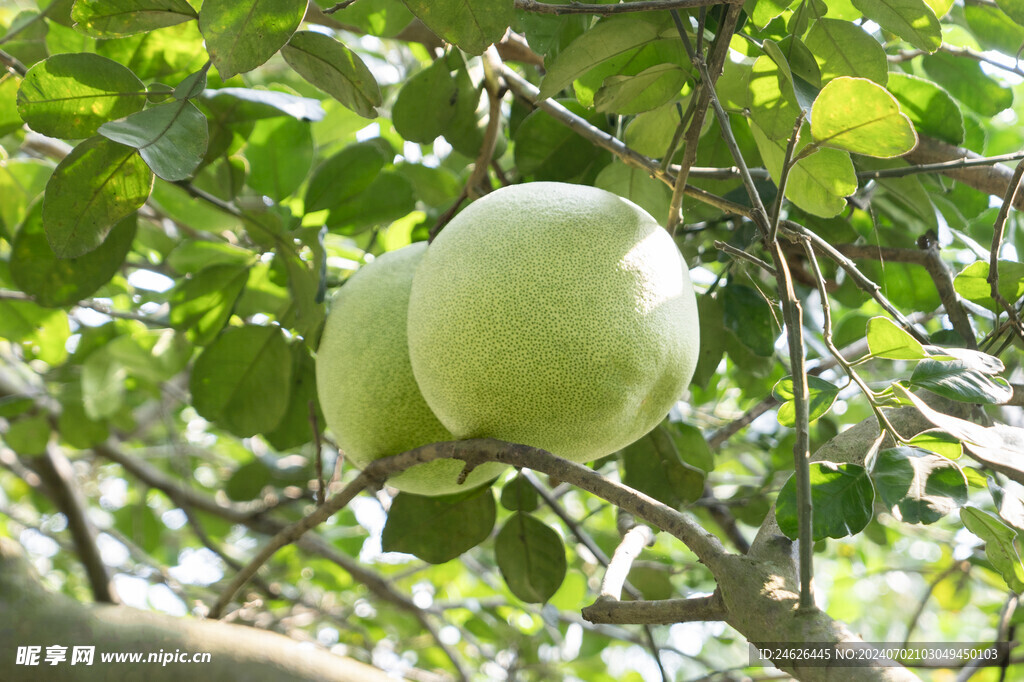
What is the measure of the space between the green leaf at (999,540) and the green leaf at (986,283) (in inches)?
19.7

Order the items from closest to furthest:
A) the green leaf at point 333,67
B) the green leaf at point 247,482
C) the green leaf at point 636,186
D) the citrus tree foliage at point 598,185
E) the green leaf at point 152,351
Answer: the citrus tree foliage at point 598,185 < the green leaf at point 333,67 < the green leaf at point 636,186 < the green leaf at point 152,351 < the green leaf at point 247,482

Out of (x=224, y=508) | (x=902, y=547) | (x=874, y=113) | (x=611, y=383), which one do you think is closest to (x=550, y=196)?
(x=611, y=383)

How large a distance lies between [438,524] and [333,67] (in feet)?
2.66

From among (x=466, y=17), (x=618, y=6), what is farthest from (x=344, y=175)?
(x=618, y=6)

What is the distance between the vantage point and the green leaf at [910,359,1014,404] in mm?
802

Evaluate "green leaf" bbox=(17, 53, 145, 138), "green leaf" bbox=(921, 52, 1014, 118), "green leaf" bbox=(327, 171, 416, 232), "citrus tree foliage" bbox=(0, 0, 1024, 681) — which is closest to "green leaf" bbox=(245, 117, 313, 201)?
"citrus tree foliage" bbox=(0, 0, 1024, 681)

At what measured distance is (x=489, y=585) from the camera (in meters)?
Answer: 3.04

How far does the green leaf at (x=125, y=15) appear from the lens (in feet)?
3.36

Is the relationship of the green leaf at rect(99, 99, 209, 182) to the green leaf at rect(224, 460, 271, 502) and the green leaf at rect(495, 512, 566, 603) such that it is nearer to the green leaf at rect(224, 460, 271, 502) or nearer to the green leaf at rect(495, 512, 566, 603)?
the green leaf at rect(495, 512, 566, 603)

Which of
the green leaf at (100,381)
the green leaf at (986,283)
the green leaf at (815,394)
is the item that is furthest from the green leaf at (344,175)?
the green leaf at (986,283)

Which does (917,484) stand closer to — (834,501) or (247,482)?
(834,501)

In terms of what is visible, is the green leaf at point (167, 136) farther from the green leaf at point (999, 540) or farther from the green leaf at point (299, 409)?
the green leaf at point (999, 540)

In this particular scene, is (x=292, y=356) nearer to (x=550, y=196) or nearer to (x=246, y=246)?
(x=246, y=246)

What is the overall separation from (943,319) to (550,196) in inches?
61.4
